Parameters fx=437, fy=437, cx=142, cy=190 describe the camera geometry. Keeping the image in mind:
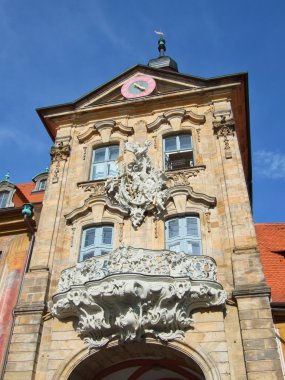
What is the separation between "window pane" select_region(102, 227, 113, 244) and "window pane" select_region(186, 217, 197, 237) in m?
2.45

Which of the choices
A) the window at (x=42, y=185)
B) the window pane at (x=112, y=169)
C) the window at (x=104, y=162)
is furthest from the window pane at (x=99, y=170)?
the window at (x=42, y=185)

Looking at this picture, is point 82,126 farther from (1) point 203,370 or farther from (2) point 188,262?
(1) point 203,370

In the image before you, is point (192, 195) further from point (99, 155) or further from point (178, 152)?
point (99, 155)

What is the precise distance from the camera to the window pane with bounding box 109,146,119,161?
16.5 metres

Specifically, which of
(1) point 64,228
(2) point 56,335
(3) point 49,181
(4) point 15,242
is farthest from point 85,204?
(2) point 56,335

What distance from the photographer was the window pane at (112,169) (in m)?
Result: 15.8

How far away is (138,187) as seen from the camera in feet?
46.2

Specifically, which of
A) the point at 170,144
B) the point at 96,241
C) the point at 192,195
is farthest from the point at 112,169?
the point at 192,195

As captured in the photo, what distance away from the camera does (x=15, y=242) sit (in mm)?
15625

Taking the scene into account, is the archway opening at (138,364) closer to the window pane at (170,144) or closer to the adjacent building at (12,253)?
the adjacent building at (12,253)

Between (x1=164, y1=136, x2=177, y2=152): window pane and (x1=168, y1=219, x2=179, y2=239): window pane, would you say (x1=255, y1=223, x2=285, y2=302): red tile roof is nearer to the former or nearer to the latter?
(x1=168, y1=219, x2=179, y2=239): window pane

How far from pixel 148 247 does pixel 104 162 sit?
15.5 ft

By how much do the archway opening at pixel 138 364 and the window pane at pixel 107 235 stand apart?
337 cm

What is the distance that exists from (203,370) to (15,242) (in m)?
8.33
